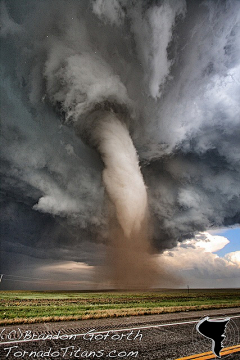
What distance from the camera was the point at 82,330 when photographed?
12055 millimetres

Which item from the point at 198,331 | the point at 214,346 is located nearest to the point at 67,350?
the point at 214,346

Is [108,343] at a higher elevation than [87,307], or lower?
higher

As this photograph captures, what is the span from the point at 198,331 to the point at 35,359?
31.1 feet

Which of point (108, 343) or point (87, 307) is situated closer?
point (108, 343)

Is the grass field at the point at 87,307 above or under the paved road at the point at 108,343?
under

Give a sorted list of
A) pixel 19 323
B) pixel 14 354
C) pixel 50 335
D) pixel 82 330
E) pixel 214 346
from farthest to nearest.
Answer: pixel 19 323 < pixel 82 330 < pixel 50 335 < pixel 214 346 < pixel 14 354

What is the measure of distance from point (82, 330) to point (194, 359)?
7193 millimetres

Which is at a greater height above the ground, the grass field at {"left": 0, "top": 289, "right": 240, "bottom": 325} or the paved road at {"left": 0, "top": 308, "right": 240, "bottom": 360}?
the paved road at {"left": 0, "top": 308, "right": 240, "bottom": 360}

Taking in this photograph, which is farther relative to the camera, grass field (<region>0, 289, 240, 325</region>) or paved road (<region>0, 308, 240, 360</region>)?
grass field (<region>0, 289, 240, 325</region>)

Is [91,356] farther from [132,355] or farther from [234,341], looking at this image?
[234,341]

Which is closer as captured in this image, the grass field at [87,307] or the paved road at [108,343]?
the paved road at [108,343]

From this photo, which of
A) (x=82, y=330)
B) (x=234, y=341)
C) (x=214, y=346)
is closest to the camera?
(x=214, y=346)

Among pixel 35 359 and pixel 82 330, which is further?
pixel 82 330

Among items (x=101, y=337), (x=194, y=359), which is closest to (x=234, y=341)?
(x=194, y=359)
